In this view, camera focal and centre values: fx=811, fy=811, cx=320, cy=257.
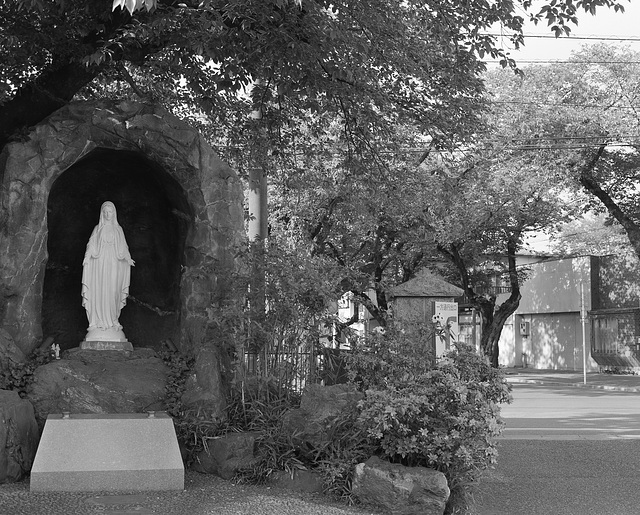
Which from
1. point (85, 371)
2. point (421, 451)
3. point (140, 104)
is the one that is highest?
point (140, 104)

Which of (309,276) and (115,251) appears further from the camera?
(115,251)

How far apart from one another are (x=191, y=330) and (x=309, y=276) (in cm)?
204

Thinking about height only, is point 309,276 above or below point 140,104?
below

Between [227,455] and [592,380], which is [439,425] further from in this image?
[592,380]

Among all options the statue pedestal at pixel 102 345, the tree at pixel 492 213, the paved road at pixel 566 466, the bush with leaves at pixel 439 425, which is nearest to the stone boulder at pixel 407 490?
the bush with leaves at pixel 439 425

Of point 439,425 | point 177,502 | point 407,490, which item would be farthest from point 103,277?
point 407,490

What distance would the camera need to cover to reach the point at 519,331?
4362 centimetres

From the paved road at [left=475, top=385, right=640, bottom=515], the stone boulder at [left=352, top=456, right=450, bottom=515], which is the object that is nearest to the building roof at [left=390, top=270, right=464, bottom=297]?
the paved road at [left=475, top=385, right=640, bottom=515]

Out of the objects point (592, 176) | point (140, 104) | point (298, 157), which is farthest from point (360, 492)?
point (592, 176)

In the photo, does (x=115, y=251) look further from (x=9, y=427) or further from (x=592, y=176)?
(x=592, y=176)

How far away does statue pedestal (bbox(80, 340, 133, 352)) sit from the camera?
404 inches

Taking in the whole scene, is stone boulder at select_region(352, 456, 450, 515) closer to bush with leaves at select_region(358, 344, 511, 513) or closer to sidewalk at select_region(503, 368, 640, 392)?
bush with leaves at select_region(358, 344, 511, 513)

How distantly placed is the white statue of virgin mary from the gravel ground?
9.85 ft

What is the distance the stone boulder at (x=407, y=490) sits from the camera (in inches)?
280
